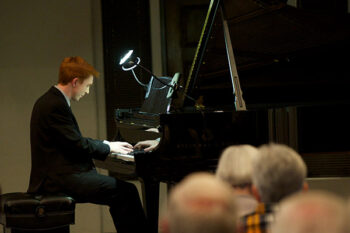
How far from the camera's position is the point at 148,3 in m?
5.20

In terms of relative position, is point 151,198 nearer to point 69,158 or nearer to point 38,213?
point 69,158

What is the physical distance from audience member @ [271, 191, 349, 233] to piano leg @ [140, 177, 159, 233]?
226cm

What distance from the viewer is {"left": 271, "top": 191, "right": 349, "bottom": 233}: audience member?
1.16 meters

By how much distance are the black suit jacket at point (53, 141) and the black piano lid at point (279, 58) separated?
3.00 ft

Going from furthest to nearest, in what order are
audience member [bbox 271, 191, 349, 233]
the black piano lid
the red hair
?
the black piano lid
the red hair
audience member [bbox 271, 191, 349, 233]

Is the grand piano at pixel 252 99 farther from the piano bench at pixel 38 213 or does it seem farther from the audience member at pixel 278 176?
the audience member at pixel 278 176

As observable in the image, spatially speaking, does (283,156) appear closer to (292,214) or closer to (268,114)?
(292,214)

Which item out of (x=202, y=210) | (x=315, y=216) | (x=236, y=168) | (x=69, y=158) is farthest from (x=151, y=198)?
(x=315, y=216)

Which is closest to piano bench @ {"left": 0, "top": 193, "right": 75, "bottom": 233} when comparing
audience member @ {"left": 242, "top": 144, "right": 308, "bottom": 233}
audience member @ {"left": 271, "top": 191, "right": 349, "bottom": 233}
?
audience member @ {"left": 242, "top": 144, "right": 308, "bottom": 233}

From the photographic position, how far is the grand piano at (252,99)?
342 centimetres

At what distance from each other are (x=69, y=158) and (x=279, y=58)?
1.85m

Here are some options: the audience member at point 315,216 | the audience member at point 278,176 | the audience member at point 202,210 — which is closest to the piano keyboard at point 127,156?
the audience member at point 278,176

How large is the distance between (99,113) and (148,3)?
1091 mm

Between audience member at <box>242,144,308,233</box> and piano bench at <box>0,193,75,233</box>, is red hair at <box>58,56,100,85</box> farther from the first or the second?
audience member at <box>242,144,308,233</box>
